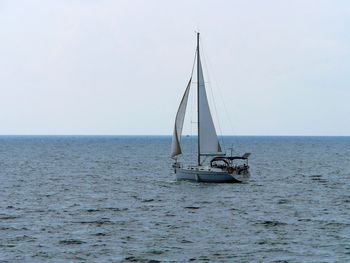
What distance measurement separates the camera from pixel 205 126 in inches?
2857

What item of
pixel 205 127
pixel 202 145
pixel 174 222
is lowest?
pixel 174 222

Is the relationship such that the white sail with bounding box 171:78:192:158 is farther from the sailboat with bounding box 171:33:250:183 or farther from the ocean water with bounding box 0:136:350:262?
the ocean water with bounding box 0:136:350:262

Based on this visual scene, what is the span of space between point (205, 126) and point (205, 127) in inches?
4.5

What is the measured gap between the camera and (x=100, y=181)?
82.1 m

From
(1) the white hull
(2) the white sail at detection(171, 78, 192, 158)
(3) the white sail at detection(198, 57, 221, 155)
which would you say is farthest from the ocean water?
(3) the white sail at detection(198, 57, 221, 155)

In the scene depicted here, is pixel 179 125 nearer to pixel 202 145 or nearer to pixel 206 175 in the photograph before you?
pixel 202 145

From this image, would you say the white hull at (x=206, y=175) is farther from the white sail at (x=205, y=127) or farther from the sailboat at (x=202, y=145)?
the white sail at (x=205, y=127)

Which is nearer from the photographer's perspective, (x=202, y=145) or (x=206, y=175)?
(x=206, y=175)

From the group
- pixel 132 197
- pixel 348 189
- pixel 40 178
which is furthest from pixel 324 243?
pixel 40 178

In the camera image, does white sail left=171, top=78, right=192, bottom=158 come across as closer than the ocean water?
No

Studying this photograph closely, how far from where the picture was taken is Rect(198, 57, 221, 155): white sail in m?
72.2

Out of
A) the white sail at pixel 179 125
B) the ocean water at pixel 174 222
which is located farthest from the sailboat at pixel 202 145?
the ocean water at pixel 174 222

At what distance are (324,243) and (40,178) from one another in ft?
185

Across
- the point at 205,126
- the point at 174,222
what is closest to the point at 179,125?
the point at 205,126
